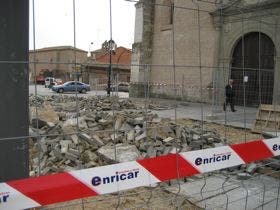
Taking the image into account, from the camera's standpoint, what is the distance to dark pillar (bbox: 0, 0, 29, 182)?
2553 millimetres

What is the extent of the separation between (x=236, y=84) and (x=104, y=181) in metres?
17.1

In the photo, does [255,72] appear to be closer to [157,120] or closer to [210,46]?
[210,46]

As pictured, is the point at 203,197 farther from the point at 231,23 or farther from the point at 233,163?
the point at 231,23

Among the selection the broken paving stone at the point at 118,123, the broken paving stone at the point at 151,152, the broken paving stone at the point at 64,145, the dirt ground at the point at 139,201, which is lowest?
the dirt ground at the point at 139,201

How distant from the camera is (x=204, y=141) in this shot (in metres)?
8.70

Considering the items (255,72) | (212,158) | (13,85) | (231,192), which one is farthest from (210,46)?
(13,85)

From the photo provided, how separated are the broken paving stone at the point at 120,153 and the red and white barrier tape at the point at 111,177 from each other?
307 centimetres

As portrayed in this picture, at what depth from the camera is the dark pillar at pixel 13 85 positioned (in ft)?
8.38

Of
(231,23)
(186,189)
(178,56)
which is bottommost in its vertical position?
(186,189)

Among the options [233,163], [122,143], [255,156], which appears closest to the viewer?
[233,163]

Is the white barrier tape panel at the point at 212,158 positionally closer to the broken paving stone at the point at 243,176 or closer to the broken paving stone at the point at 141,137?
the broken paving stone at the point at 243,176

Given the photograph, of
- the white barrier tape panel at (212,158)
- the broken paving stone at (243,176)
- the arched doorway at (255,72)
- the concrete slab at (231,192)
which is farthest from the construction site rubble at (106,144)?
the arched doorway at (255,72)

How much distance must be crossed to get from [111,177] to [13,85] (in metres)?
1.02

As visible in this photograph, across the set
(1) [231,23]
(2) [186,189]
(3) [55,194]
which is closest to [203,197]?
(2) [186,189]
